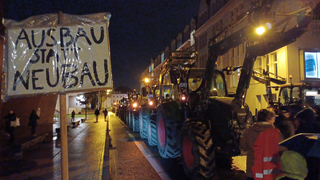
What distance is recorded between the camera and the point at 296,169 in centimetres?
317

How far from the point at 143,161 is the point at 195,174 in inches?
137

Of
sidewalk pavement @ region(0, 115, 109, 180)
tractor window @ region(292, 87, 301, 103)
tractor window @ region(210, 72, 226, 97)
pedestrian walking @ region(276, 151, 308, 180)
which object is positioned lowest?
sidewalk pavement @ region(0, 115, 109, 180)

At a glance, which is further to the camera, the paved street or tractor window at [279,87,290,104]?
tractor window at [279,87,290,104]

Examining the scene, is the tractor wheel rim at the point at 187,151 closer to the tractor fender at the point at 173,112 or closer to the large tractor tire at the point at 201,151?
the large tractor tire at the point at 201,151

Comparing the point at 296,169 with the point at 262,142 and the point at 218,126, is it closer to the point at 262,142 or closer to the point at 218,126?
the point at 262,142

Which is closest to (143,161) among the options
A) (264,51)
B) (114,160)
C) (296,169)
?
(114,160)

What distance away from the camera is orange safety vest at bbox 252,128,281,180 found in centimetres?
345

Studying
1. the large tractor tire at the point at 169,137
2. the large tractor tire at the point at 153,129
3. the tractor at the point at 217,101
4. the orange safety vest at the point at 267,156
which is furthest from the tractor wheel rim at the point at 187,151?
the large tractor tire at the point at 153,129

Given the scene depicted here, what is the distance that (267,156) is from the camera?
11.4 feet

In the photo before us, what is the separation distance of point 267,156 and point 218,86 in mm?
4262

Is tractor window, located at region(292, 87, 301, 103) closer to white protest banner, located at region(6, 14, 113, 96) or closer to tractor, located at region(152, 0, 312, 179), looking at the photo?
tractor, located at region(152, 0, 312, 179)

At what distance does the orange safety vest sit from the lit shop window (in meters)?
21.5

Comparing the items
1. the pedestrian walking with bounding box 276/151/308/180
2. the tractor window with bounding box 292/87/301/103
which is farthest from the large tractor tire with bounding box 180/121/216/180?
the tractor window with bounding box 292/87/301/103

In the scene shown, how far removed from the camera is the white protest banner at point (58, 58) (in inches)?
142
